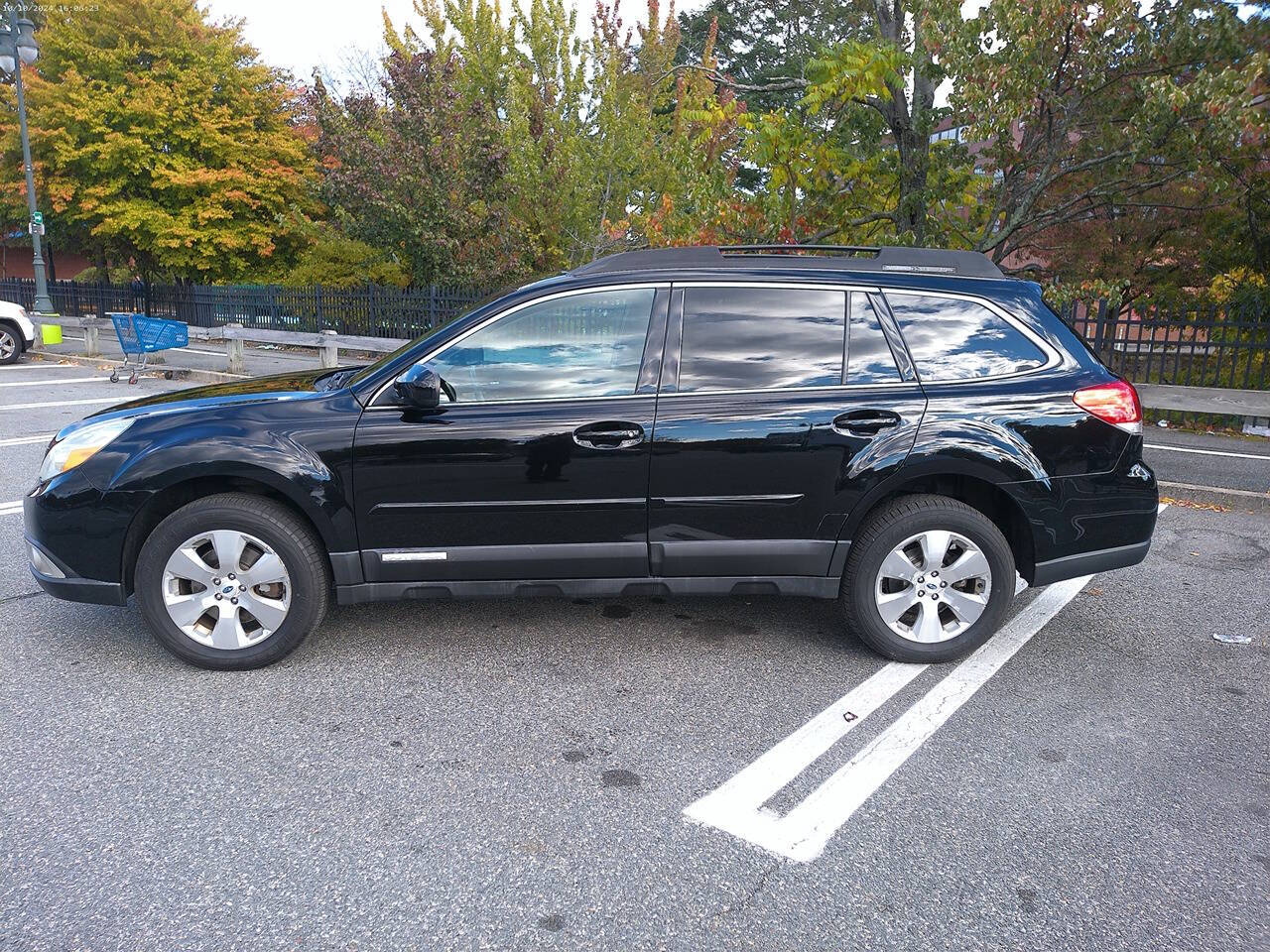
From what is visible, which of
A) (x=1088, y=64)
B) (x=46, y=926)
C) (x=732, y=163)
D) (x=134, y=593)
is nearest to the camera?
(x=46, y=926)

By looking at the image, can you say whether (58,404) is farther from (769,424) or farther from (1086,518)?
(1086,518)

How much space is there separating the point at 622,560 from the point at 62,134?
85.9 feet

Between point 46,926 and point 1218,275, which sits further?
point 1218,275

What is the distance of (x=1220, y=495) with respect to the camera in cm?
734

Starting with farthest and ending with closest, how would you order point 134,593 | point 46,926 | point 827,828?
1. point 134,593
2. point 827,828
3. point 46,926

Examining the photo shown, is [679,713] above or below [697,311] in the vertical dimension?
below

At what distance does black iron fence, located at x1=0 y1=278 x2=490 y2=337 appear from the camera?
1574cm

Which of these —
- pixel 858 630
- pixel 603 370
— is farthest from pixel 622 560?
pixel 858 630

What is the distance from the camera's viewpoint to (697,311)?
3.97 m

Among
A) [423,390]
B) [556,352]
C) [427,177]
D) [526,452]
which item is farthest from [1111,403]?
[427,177]

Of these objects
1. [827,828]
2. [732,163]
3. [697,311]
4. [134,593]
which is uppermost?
[732,163]

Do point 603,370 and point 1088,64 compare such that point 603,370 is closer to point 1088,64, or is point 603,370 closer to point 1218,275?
point 1088,64

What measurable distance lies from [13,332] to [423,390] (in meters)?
16.3

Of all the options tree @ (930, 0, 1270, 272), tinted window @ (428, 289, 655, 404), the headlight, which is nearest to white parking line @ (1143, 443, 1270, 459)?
tree @ (930, 0, 1270, 272)
